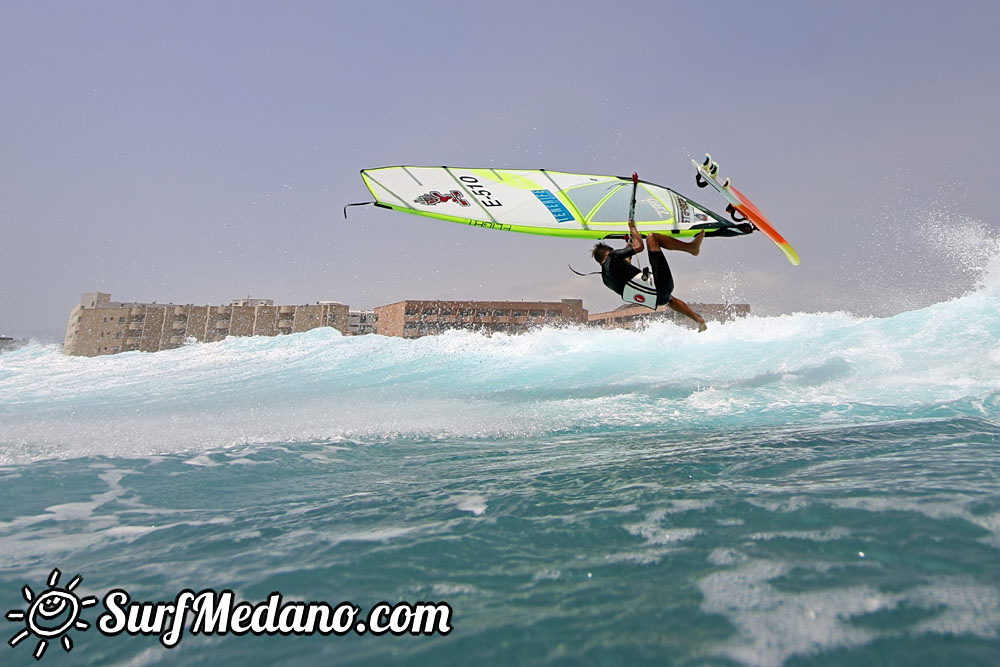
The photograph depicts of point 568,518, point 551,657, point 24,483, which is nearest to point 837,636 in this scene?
point 551,657

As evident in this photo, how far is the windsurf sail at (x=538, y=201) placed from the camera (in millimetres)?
6469

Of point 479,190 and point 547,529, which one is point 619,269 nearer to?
point 479,190

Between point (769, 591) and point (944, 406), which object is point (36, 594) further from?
point (944, 406)

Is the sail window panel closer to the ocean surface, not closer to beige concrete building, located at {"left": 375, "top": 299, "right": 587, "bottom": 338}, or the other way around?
the ocean surface

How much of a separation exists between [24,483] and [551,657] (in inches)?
197

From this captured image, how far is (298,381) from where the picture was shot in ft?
47.2

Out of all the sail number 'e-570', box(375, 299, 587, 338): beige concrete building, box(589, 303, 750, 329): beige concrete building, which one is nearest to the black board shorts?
the sail number 'e-570'

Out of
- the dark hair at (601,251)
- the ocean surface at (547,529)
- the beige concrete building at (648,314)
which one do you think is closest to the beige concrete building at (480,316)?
the beige concrete building at (648,314)

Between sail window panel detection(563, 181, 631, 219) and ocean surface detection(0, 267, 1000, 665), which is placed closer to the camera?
ocean surface detection(0, 267, 1000, 665)

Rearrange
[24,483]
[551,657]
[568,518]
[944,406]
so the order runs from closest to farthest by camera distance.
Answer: [551,657] → [568,518] → [24,483] → [944,406]

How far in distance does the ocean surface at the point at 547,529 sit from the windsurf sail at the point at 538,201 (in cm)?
251

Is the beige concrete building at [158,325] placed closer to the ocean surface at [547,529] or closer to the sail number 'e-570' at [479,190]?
the sail number 'e-570' at [479,190]

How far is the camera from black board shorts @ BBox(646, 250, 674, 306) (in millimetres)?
5617

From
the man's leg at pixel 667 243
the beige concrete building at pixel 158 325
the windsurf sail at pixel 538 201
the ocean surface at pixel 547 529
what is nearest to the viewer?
the ocean surface at pixel 547 529
